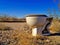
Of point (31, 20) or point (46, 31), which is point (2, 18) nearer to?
point (46, 31)

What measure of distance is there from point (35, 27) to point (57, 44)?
1621mm

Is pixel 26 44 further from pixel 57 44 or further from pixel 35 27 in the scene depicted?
pixel 35 27

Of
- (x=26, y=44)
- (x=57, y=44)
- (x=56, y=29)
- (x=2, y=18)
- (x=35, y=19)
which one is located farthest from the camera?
(x=2, y=18)

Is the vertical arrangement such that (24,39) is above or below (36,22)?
below

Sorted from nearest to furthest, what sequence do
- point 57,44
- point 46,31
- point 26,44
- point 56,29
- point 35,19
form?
point 26,44 → point 57,44 → point 35,19 → point 46,31 → point 56,29

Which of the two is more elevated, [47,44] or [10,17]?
[10,17]

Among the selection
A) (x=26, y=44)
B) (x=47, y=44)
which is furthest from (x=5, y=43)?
(x=47, y=44)

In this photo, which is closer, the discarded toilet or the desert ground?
the desert ground

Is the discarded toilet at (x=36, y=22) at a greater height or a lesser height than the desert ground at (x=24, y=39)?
greater

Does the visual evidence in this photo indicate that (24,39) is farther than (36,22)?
No

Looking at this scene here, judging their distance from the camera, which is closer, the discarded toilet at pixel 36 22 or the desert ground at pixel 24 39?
the desert ground at pixel 24 39

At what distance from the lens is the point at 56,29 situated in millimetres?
8336

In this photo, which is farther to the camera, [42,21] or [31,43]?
[42,21]

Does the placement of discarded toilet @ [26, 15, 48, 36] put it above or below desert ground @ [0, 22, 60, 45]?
above
